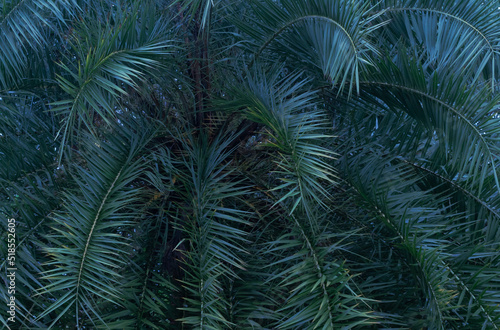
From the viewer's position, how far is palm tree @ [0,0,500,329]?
1.83m

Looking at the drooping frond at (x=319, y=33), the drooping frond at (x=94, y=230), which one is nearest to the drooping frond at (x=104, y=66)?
the drooping frond at (x=94, y=230)

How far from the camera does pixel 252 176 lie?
229cm

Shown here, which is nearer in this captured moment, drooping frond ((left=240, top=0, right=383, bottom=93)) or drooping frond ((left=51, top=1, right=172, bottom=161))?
drooping frond ((left=51, top=1, right=172, bottom=161))

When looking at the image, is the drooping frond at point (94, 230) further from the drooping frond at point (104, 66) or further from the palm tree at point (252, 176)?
the drooping frond at point (104, 66)

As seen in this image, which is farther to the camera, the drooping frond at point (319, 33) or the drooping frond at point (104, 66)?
the drooping frond at point (319, 33)

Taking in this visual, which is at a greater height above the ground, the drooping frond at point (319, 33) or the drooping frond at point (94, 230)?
the drooping frond at point (319, 33)

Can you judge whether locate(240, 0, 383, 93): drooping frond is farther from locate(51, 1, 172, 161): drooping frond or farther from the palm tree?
locate(51, 1, 172, 161): drooping frond

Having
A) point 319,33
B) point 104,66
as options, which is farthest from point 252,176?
point 104,66

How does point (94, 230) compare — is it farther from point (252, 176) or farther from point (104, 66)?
point (252, 176)

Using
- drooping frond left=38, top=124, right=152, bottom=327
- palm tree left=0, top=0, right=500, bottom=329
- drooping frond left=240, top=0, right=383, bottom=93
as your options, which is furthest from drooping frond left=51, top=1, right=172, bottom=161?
drooping frond left=240, top=0, right=383, bottom=93

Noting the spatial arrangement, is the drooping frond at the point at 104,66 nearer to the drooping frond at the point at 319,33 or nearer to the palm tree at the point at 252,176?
the palm tree at the point at 252,176

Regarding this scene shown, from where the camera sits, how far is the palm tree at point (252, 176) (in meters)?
1.83

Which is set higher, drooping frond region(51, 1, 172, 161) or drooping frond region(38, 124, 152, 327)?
drooping frond region(51, 1, 172, 161)

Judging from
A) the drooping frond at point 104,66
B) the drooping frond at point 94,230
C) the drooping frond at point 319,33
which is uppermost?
the drooping frond at point 319,33
